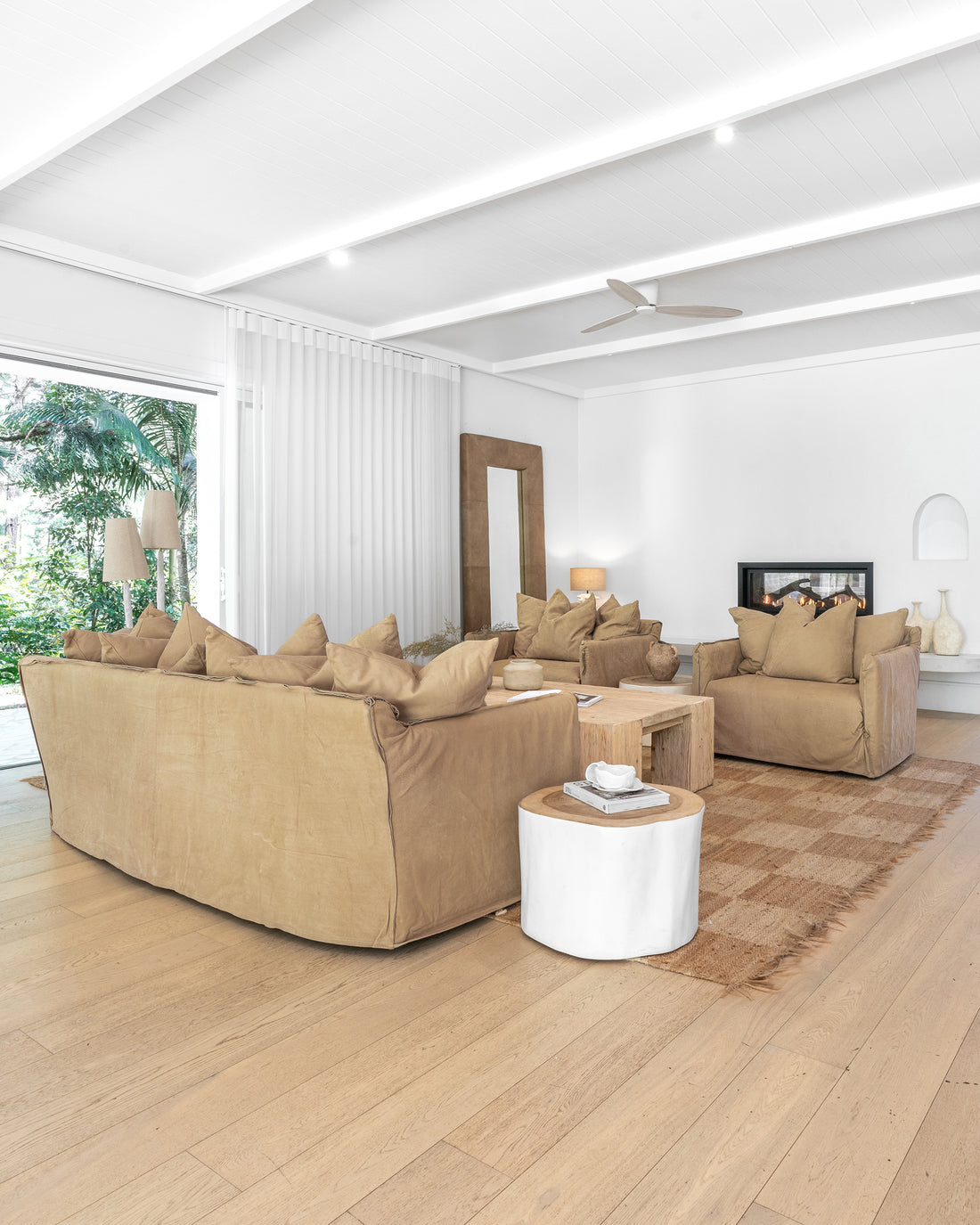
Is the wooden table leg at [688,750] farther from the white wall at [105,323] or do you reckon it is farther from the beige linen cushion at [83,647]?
the white wall at [105,323]

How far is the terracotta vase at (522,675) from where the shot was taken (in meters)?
4.51

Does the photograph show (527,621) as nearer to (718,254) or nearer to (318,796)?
(718,254)

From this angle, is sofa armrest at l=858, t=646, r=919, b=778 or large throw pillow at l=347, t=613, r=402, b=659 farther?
sofa armrest at l=858, t=646, r=919, b=778

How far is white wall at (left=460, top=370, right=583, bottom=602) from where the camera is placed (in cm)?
797

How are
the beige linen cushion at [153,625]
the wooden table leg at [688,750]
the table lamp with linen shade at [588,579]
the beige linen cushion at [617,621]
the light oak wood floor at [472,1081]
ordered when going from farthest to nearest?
the table lamp with linen shade at [588,579]
the beige linen cushion at [617,621]
the wooden table leg at [688,750]
the beige linen cushion at [153,625]
the light oak wood floor at [472,1081]

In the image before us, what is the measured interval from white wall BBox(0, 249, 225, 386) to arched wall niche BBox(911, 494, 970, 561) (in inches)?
215

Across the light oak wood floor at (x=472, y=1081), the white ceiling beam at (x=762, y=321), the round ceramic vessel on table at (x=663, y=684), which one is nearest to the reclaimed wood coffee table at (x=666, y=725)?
the round ceramic vessel on table at (x=663, y=684)

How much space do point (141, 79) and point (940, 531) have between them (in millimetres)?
6499

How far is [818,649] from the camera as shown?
5203 millimetres

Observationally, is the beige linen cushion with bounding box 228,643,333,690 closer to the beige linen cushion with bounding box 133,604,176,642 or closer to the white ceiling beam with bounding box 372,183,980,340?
the beige linen cushion with bounding box 133,604,176,642

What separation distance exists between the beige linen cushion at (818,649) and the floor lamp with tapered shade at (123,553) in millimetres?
3794

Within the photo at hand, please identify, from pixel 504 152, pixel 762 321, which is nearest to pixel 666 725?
pixel 504 152

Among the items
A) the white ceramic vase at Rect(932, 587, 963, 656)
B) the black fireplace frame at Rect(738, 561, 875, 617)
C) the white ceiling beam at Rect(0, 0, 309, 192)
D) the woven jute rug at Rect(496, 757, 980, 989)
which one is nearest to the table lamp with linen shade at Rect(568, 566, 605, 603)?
the black fireplace frame at Rect(738, 561, 875, 617)

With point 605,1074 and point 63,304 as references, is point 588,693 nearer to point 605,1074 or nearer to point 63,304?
point 605,1074
